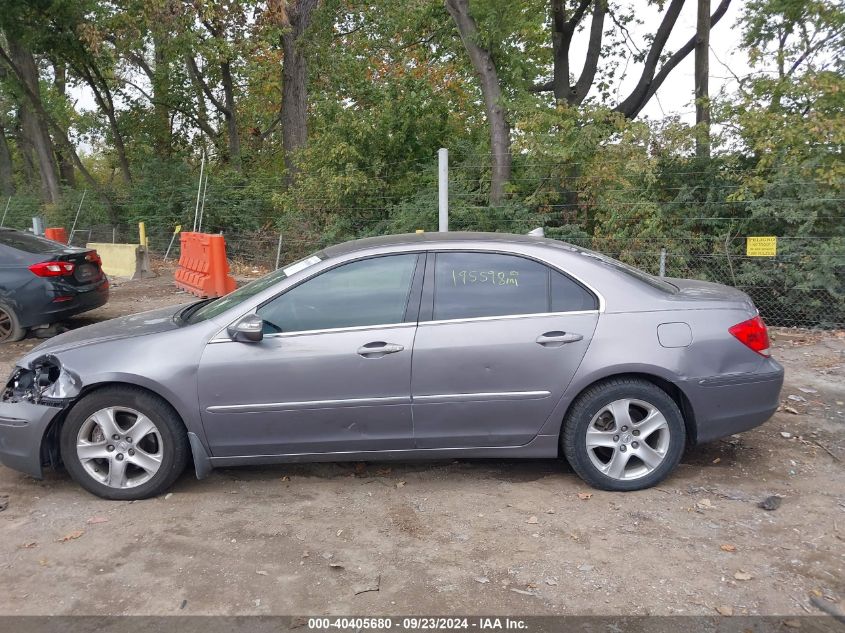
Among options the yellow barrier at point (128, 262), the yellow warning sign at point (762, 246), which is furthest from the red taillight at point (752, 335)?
the yellow barrier at point (128, 262)

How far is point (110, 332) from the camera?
4516 mm

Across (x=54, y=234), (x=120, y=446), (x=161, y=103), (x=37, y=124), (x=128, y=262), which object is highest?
(x=161, y=103)

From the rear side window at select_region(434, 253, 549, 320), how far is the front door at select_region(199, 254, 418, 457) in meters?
0.26

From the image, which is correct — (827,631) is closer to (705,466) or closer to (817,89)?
(705,466)

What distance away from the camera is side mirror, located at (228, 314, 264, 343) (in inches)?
161

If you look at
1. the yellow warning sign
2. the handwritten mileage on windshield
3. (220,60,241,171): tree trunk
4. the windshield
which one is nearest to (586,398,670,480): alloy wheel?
the handwritten mileage on windshield

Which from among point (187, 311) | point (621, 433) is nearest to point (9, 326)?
point (187, 311)

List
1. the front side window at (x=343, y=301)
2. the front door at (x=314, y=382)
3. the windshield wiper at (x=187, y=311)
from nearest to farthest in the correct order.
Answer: the front door at (x=314, y=382)
the front side window at (x=343, y=301)
the windshield wiper at (x=187, y=311)

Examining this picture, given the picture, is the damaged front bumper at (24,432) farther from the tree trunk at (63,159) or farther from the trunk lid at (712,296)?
the tree trunk at (63,159)

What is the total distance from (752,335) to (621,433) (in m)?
1.02

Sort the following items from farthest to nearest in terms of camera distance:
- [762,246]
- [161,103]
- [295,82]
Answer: [161,103], [295,82], [762,246]

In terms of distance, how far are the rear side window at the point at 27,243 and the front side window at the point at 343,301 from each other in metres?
5.96

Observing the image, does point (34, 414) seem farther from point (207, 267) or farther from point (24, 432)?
point (207, 267)

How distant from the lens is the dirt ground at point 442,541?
10.6 ft
